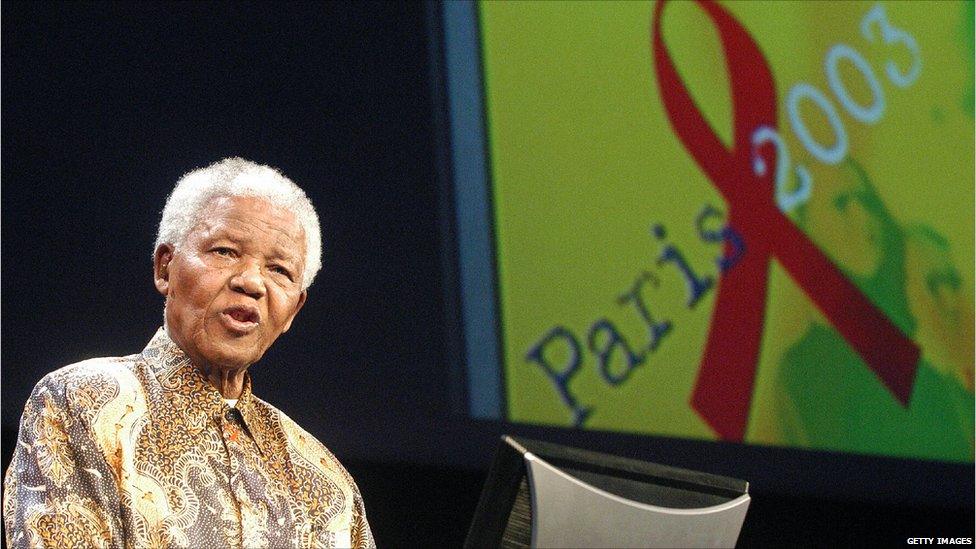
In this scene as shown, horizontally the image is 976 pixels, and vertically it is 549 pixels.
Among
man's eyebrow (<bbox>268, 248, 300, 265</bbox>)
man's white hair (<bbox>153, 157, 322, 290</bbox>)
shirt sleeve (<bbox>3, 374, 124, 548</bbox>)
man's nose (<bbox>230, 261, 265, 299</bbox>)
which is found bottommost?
shirt sleeve (<bbox>3, 374, 124, 548</bbox>)

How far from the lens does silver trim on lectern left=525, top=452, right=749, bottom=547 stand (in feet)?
4.81

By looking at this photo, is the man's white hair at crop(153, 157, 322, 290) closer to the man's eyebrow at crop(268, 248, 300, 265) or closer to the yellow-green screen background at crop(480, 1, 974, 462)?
the man's eyebrow at crop(268, 248, 300, 265)

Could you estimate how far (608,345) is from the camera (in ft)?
9.98

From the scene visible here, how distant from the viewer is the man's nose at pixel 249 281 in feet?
6.39

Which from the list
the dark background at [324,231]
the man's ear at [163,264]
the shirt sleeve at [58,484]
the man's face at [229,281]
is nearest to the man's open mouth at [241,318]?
the man's face at [229,281]

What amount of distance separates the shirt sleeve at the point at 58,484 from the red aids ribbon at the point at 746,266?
1614 millimetres

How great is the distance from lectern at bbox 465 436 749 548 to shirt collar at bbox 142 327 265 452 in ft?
1.92

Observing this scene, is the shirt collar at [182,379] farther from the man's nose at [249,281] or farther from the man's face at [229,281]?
the man's nose at [249,281]

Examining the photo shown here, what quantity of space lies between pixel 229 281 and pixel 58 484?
15.5 inches

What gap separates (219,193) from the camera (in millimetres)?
1991

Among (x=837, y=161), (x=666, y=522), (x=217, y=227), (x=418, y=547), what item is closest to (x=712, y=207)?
(x=837, y=161)

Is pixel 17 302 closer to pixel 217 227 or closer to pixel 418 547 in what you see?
pixel 418 547

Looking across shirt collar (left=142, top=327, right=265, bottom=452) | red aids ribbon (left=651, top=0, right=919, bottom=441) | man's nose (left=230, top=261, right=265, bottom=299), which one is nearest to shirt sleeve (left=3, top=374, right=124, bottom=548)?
shirt collar (left=142, top=327, right=265, bottom=452)

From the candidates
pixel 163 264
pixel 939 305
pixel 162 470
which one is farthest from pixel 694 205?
pixel 162 470
